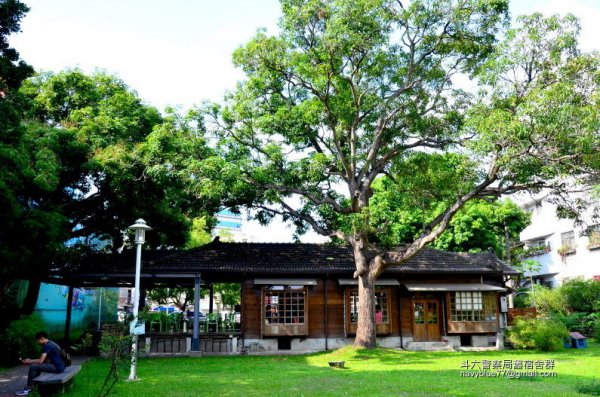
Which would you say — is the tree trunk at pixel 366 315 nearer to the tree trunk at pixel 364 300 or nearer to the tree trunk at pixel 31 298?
the tree trunk at pixel 364 300

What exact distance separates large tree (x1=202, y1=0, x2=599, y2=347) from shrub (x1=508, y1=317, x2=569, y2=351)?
16.6 feet

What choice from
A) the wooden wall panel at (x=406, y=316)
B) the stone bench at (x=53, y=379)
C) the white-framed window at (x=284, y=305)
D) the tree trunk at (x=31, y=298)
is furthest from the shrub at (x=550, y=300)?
the stone bench at (x=53, y=379)

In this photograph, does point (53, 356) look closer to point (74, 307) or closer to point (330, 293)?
point (330, 293)

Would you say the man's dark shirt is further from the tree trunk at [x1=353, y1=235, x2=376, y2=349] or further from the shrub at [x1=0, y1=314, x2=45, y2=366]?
the tree trunk at [x1=353, y1=235, x2=376, y2=349]

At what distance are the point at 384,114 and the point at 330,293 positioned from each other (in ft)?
23.8

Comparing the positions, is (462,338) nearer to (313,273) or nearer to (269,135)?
(313,273)

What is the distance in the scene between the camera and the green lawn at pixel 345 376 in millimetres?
9938

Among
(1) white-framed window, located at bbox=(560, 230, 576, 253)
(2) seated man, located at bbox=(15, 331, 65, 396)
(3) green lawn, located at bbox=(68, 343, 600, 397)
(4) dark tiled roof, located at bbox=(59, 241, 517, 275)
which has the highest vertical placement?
(1) white-framed window, located at bbox=(560, 230, 576, 253)

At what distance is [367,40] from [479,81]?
3612mm

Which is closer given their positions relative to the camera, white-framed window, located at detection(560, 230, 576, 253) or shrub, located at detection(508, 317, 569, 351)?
shrub, located at detection(508, 317, 569, 351)

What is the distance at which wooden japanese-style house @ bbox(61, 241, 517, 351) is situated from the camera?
63.5 feet

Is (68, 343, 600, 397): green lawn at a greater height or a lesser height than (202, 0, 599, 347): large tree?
lesser

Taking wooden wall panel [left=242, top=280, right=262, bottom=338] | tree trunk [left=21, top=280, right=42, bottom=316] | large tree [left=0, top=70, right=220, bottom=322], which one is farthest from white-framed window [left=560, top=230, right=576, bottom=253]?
tree trunk [left=21, top=280, right=42, bottom=316]

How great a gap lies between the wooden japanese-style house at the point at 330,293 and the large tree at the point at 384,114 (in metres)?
2.11
